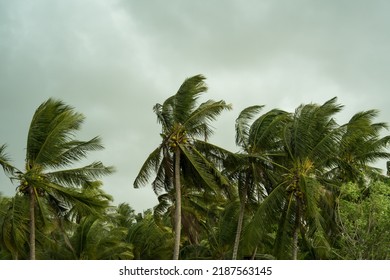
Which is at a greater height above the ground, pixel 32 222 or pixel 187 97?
pixel 187 97

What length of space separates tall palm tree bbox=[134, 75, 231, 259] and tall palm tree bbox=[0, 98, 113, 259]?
268 centimetres

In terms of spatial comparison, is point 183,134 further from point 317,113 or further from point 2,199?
point 2,199

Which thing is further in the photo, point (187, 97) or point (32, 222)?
point (187, 97)

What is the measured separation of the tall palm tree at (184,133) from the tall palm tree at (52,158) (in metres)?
2.68

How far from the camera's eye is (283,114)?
2669 cm

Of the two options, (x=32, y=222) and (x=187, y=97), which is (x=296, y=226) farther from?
(x=32, y=222)

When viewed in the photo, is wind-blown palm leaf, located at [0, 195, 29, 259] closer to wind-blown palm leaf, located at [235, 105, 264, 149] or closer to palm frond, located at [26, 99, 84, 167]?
palm frond, located at [26, 99, 84, 167]

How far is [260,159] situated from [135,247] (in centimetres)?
1375

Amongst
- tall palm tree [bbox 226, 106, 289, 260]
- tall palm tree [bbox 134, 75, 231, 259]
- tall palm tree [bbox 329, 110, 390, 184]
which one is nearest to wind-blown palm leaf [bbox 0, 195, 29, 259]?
tall palm tree [bbox 134, 75, 231, 259]

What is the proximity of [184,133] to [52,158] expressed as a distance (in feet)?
19.0

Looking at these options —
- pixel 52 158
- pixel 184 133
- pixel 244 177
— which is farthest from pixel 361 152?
pixel 52 158

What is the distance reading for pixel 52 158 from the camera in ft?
79.9
